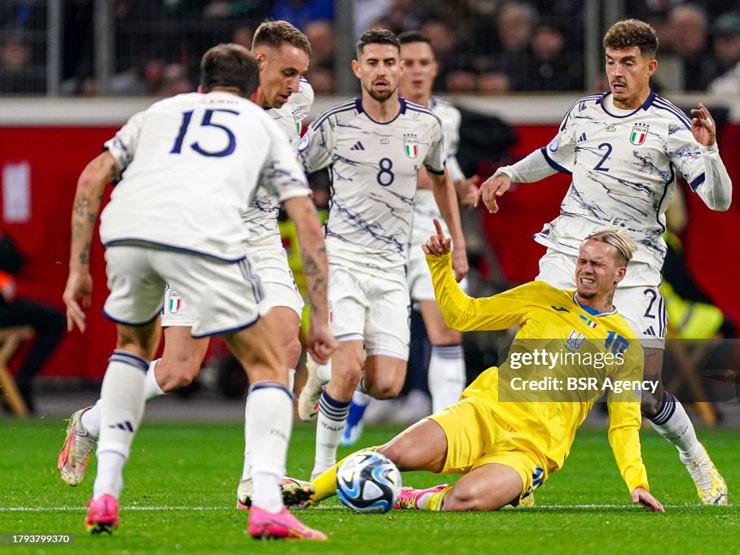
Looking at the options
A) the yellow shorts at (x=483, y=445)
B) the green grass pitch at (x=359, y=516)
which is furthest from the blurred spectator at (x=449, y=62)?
the yellow shorts at (x=483, y=445)

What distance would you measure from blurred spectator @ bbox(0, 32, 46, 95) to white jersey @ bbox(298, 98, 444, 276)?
32.0 ft

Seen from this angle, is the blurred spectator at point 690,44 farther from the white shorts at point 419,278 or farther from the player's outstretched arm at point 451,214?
the player's outstretched arm at point 451,214

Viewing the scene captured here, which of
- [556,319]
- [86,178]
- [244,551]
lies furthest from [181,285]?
[556,319]

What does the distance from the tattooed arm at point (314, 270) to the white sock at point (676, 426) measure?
2851mm

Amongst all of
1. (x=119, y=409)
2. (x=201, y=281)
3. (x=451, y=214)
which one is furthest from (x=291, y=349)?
(x=201, y=281)

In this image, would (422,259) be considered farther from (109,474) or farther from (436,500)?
(109,474)

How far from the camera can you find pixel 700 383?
49.7ft

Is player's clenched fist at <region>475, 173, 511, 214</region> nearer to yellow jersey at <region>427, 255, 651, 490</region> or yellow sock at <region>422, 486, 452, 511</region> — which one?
yellow jersey at <region>427, 255, 651, 490</region>

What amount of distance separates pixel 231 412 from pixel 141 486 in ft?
23.1

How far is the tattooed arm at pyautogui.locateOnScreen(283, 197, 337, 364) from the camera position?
6.29m

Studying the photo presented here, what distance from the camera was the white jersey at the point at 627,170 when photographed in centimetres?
866

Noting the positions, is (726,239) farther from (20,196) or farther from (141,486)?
(141,486)

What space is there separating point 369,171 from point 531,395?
2.07 m

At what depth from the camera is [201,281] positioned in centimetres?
625
